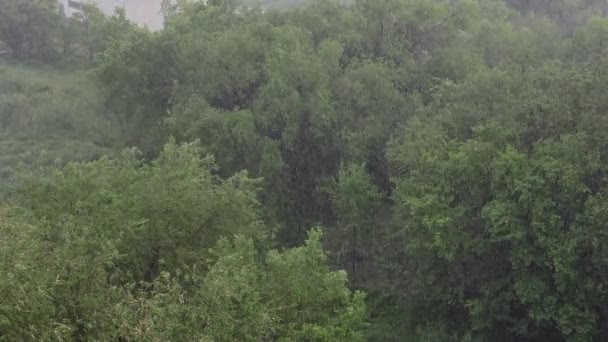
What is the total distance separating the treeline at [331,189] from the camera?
13.3m

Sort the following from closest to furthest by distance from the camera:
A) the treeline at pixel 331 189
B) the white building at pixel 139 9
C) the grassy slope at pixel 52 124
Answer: the treeline at pixel 331 189 < the grassy slope at pixel 52 124 < the white building at pixel 139 9

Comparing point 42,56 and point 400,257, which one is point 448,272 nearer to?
point 400,257

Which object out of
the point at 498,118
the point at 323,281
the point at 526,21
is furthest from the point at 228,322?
the point at 526,21

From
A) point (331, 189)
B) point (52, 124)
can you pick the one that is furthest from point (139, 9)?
point (331, 189)

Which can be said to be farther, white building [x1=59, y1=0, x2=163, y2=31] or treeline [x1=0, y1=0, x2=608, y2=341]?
white building [x1=59, y1=0, x2=163, y2=31]

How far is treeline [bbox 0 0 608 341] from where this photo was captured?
43.5 feet

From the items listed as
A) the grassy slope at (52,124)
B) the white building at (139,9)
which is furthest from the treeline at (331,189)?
the white building at (139,9)

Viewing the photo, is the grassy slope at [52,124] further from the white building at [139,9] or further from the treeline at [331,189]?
the white building at [139,9]

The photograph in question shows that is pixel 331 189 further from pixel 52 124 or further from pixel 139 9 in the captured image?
pixel 139 9

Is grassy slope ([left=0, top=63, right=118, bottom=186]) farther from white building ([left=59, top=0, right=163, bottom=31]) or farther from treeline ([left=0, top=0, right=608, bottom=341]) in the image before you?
white building ([left=59, top=0, right=163, bottom=31])

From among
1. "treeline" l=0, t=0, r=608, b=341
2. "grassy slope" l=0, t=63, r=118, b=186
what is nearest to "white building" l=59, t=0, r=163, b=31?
"grassy slope" l=0, t=63, r=118, b=186

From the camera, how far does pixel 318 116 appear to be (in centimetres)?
2739

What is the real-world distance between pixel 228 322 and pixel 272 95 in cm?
1633

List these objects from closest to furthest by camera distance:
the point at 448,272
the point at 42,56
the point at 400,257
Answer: the point at 448,272 < the point at 400,257 < the point at 42,56
